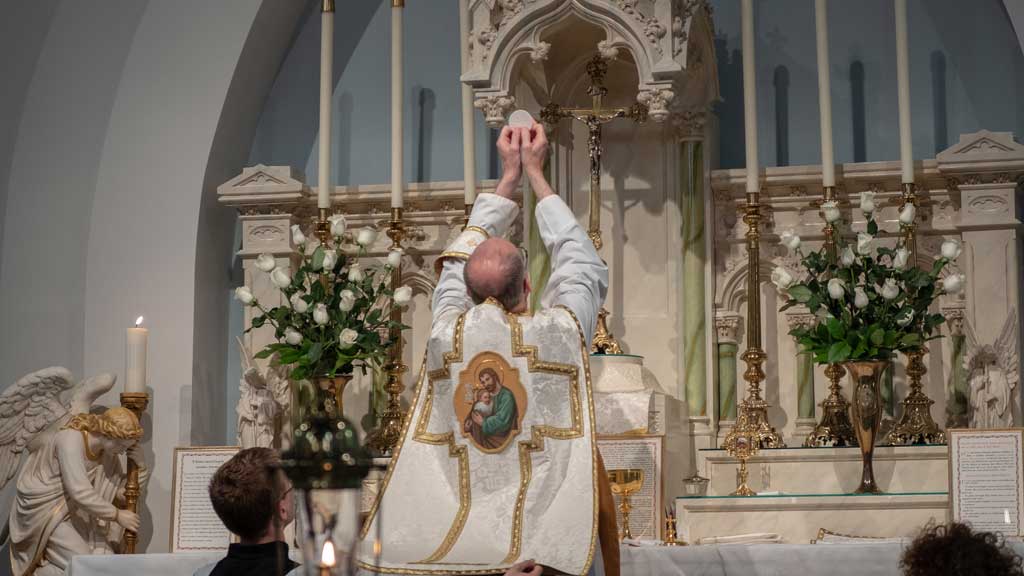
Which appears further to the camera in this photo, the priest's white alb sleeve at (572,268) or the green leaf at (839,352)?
the green leaf at (839,352)

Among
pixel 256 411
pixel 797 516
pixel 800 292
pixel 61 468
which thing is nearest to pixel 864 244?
pixel 800 292

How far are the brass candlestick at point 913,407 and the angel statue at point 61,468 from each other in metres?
3.39

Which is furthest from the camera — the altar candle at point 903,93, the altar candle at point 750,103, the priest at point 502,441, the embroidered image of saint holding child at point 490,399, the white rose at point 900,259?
the altar candle at point 750,103

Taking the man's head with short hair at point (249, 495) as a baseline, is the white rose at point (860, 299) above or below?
above

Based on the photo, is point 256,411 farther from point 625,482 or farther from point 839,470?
point 839,470

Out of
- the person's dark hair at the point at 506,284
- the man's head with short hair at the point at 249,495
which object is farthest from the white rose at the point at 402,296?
the man's head with short hair at the point at 249,495

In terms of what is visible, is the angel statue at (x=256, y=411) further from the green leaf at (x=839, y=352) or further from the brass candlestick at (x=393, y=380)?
the green leaf at (x=839, y=352)

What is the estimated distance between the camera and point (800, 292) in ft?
20.3

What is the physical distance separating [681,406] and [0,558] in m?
3.53

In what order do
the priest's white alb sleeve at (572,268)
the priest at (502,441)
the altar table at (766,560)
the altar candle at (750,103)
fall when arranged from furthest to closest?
the altar candle at (750,103), the altar table at (766,560), the priest's white alb sleeve at (572,268), the priest at (502,441)

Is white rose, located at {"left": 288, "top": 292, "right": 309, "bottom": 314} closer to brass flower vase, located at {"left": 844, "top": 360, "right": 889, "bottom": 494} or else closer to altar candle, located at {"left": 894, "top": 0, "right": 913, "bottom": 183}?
brass flower vase, located at {"left": 844, "top": 360, "right": 889, "bottom": 494}

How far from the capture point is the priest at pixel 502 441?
406 centimetres

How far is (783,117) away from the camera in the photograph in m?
7.63

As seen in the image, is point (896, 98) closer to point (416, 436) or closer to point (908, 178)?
point (908, 178)
